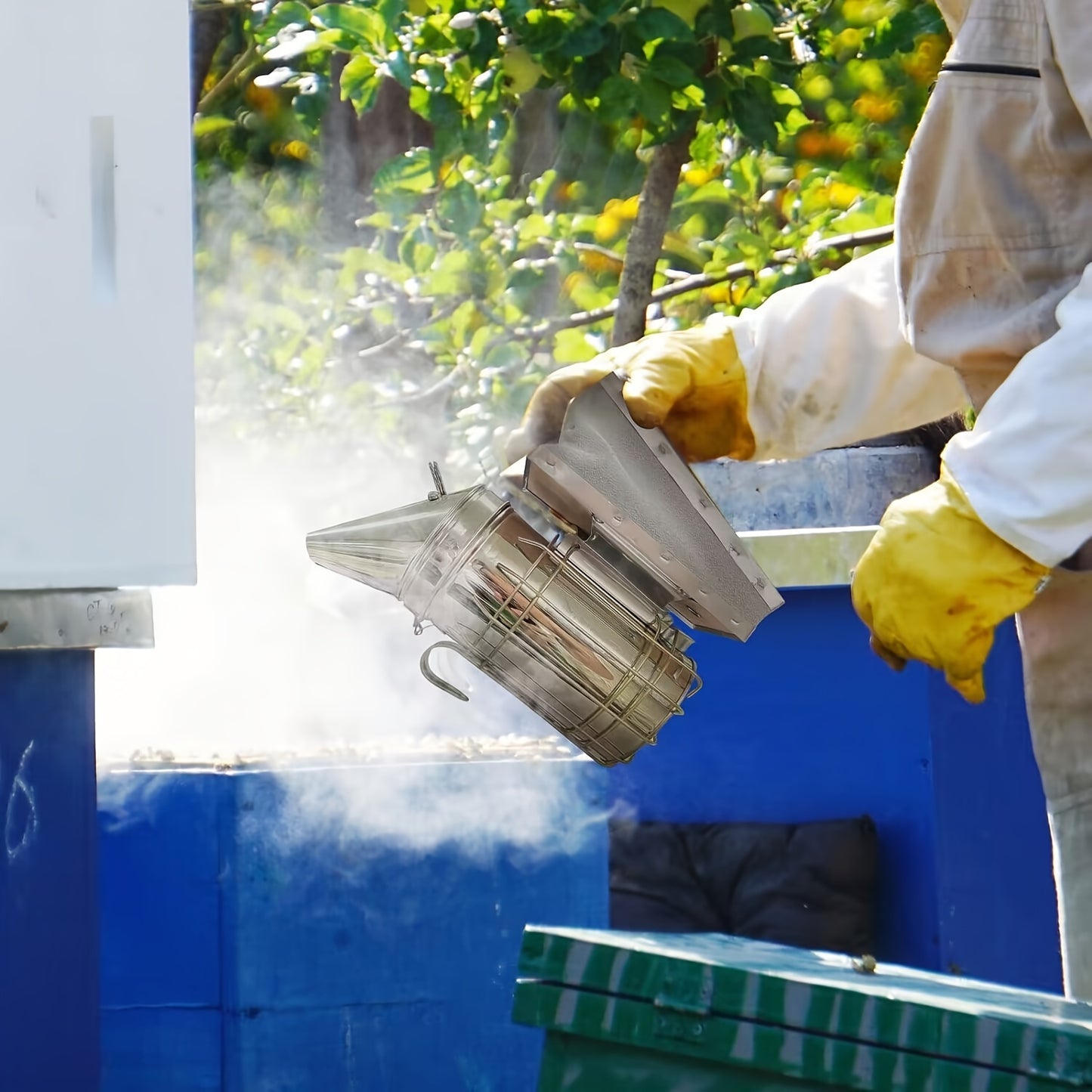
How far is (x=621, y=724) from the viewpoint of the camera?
227 centimetres

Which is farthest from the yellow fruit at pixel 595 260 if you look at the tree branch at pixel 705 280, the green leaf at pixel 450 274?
the green leaf at pixel 450 274

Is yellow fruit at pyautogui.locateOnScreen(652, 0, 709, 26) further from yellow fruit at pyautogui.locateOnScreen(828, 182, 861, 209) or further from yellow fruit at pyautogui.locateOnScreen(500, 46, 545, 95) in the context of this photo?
yellow fruit at pyautogui.locateOnScreen(828, 182, 861, 209)

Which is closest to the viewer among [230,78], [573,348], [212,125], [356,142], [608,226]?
[573,348]

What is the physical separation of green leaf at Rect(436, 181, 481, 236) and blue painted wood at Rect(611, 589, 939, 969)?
208 cm

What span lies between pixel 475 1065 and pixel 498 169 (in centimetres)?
360

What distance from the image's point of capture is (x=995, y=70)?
2.12 metres

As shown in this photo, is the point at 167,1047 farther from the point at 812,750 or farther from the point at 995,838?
the point at 995,838

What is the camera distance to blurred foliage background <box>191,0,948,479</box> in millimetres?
5098

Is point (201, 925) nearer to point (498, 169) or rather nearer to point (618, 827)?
point (618, 827)

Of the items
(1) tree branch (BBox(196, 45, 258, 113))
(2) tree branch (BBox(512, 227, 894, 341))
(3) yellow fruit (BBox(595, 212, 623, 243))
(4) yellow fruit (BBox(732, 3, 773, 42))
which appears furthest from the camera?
(1) tree branch (BBox(196, 45, 258, 113))

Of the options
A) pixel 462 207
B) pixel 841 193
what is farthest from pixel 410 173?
pixel 841 193

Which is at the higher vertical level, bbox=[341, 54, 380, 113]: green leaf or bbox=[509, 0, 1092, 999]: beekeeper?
bbox=[341, 54, 380, 113]: green leaf

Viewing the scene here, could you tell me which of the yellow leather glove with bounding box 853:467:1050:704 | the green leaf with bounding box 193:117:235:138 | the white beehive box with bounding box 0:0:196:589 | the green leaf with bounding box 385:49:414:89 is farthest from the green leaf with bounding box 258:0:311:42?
the yellow leather glove with bounding box 853:467:1050:704

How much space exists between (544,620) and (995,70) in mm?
961
